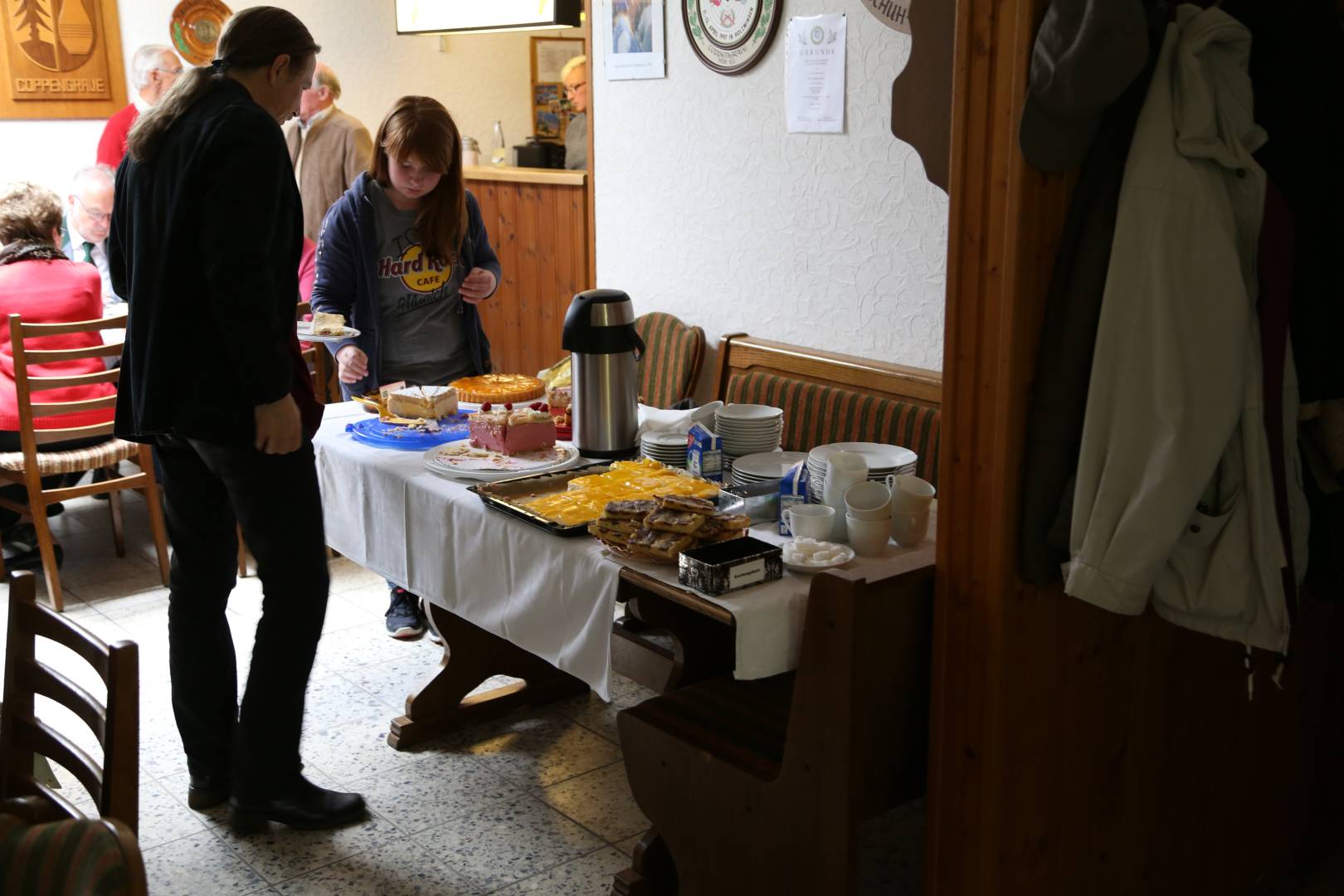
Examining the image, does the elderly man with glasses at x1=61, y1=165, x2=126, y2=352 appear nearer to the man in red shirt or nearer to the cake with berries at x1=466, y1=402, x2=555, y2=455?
the man in red shirt

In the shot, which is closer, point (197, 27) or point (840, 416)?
point (840, 416)

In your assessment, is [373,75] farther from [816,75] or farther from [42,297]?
[816,75]

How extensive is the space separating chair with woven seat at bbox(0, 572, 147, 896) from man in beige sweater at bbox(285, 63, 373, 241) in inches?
174

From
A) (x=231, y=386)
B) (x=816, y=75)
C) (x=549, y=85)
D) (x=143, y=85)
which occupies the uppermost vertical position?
(x=549, y=85)

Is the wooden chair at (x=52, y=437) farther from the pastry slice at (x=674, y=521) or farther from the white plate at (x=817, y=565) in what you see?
the white plate at (x=817, y=565)

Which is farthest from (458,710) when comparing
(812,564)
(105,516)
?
(105,516)

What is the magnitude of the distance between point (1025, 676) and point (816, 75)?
6.96 feet

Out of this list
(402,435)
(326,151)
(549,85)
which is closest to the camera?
(402,435)

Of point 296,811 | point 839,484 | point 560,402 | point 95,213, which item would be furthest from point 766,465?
point 95,213

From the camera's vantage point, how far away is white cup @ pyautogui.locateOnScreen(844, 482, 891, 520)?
2.08 m

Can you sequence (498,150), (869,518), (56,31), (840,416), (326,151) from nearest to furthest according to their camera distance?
(869,518)
(840,416)
(326,151)
(56,31)
(498,150)

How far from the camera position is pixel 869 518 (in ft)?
6.81

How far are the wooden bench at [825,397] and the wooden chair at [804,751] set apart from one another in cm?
30

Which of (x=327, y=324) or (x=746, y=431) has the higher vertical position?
(x=327, y=324)
